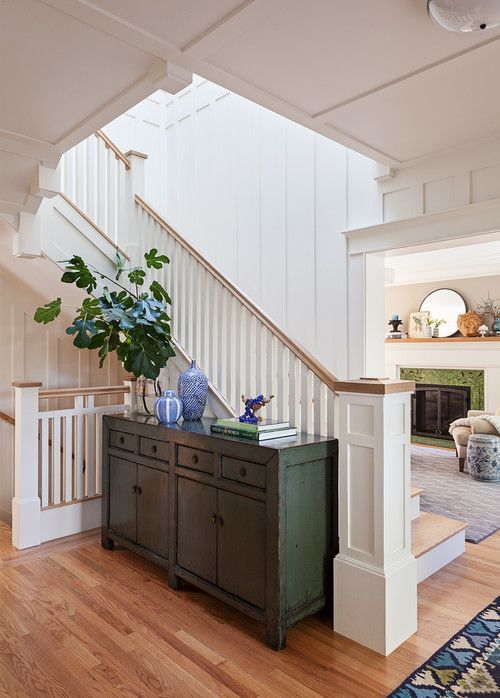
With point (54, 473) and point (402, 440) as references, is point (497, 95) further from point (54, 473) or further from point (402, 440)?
point (54, 473)

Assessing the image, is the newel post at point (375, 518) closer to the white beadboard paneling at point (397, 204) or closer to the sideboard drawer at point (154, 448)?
the sideboard drawer at point (154, 448)

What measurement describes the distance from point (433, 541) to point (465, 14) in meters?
2.65

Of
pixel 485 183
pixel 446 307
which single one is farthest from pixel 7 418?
pixel 446 307

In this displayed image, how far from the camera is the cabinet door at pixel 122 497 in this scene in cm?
314

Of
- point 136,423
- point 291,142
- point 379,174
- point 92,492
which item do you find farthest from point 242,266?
point 92,492

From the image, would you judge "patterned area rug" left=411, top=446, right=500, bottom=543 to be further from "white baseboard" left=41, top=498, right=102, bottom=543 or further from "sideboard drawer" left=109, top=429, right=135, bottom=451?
"white baseboard" left=41, top=498, right=102, bottom=543

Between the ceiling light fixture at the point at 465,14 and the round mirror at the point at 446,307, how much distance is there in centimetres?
613

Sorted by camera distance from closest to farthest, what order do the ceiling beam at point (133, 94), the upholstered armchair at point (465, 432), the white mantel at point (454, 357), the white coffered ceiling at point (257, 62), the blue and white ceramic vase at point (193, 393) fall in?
the white coffered ceiling at point (257, 62)
the ceiling beam at point (133, 94)
the blue and white ceramic vase at point (193, 393)
the upholstered armchair at point (465, 432)
the white mantel at point (454, 357)

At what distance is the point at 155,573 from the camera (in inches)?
118

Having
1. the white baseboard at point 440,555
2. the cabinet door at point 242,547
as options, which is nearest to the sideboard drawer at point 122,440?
the cabinet door at point 242,547

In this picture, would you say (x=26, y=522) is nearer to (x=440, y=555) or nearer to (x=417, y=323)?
(x=440, y=555)

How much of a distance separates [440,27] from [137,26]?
44.2 inches

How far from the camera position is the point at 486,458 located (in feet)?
17.0

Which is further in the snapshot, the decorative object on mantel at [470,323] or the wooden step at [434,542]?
the decorative object on mantel at [470,323]
